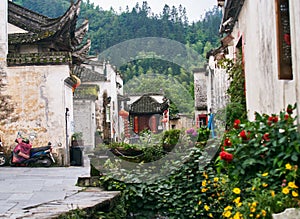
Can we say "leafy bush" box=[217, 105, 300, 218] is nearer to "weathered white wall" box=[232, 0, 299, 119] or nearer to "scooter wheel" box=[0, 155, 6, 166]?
"weathered white wall" box=[232, 0, 299, 119]

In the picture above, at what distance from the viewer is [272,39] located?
16.5 feet

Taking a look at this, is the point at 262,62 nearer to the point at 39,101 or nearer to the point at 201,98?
the point at 39,101

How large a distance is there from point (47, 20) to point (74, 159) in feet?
15.6

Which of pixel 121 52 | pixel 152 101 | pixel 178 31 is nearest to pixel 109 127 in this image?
pixel 152 101

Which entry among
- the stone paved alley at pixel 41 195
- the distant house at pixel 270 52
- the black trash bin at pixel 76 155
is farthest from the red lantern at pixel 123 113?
the distant house at pixel 270 52

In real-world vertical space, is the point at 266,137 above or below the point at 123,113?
below

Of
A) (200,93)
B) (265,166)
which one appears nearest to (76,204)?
(265,166)

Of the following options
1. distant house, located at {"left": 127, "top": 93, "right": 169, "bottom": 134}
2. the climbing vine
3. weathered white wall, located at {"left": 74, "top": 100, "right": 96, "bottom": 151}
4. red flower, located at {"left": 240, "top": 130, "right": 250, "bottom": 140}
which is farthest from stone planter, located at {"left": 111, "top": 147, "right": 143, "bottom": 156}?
weathered white wall, located at {"left": 74, "top": 100, "right": 96, "bottom": 151}

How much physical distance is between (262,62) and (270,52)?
0.56 metres

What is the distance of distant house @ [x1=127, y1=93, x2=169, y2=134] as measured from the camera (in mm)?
17812

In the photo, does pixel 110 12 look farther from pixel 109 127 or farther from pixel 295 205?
pixel 295 205

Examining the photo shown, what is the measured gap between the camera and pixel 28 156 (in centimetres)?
1316

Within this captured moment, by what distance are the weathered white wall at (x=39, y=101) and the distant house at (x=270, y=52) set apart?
706 cm

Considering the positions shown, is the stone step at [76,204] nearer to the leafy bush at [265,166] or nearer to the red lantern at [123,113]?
the leafy bush at [265,166]
